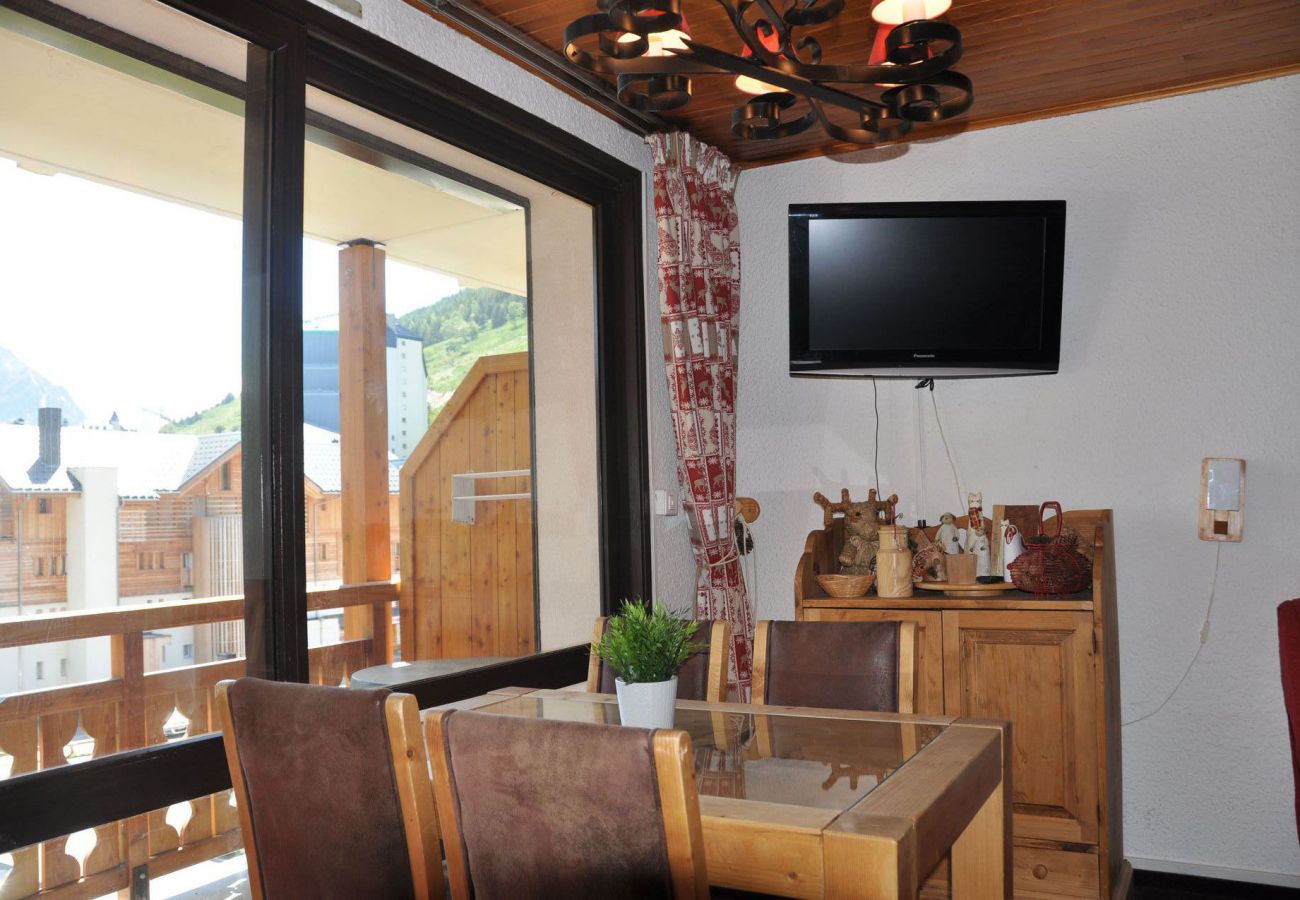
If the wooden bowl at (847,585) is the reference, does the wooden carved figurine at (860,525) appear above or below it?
above

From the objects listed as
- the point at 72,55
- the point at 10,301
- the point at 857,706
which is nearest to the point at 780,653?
the point at 857,706

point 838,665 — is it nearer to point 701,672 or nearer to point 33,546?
point 701,672

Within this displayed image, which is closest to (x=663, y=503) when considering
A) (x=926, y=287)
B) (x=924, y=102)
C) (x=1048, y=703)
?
(x=926, y=287)

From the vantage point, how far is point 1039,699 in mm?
3156

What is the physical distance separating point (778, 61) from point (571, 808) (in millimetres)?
1364

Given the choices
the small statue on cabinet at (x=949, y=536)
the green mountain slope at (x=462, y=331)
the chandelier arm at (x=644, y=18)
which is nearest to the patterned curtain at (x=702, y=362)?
the green mountain slope at (x=462, y=331)

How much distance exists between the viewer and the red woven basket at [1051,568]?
10.6ft

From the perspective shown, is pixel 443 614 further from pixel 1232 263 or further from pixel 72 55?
pixel 1232 263

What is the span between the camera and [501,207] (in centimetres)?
330

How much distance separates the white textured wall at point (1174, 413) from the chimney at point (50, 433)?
2.86 metres

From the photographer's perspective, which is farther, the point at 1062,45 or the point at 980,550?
the point at 980,550

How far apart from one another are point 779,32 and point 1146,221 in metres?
2.23

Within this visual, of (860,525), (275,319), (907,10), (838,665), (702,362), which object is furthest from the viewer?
(702,362)

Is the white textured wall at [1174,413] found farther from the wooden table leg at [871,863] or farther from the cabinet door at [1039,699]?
the wooden table leg at [871,863]
